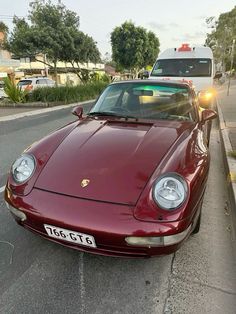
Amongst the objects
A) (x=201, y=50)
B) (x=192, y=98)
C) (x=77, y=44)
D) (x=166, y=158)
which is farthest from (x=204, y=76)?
(x=77, y=44)

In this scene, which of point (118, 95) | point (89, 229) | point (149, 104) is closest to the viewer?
point (89, 229)

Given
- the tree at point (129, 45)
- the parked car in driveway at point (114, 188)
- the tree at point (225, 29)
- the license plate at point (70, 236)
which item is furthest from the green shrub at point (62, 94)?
the tree at point (225, 29)

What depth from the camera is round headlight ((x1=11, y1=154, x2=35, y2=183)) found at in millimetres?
2676

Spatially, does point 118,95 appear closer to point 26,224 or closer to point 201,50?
point 26,224

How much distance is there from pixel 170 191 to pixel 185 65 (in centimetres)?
867

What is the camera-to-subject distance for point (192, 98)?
401cm

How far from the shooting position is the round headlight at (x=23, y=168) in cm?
268

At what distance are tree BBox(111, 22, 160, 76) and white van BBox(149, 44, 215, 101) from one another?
25.6 meters

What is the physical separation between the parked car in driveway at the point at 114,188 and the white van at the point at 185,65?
7.13 meters

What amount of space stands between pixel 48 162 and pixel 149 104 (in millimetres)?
1667

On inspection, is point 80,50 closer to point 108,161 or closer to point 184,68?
point 184,68

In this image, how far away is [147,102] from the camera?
12.8ft

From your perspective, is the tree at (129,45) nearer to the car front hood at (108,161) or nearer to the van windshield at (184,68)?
the van windshield at (184,68)

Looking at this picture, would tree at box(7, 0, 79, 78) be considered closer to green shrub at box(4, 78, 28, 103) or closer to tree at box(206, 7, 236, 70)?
green shrub at box(4, 78, 28, 103)
